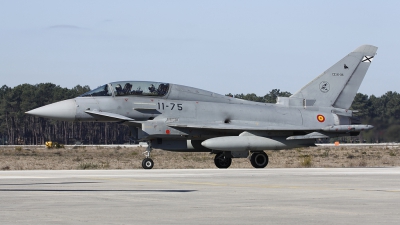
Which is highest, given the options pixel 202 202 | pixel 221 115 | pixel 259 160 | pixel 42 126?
pixel 42 126

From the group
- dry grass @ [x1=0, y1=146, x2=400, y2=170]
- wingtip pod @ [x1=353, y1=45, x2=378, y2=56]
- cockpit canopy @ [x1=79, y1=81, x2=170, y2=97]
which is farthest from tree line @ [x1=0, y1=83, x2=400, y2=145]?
cockpit canopy @ [x1=79, y1=81, x2=170, y2=97]

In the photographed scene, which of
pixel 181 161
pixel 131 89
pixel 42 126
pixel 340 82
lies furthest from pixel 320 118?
pixel 42 126

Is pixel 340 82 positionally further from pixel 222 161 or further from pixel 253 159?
pixel 222 161

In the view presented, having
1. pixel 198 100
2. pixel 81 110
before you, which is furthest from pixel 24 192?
pixel 198 100

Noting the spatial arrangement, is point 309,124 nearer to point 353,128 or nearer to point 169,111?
point 353,128

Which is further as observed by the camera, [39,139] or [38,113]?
[39,139]

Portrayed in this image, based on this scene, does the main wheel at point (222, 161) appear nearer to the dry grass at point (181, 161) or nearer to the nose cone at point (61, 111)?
the dry grass at point (181, 161)

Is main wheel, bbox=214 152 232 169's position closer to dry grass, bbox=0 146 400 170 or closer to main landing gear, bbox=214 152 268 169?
main landing gear, bbox=214 152 268 169

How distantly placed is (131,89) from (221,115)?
3666 millimetres

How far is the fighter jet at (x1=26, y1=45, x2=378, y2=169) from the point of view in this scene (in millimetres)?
25406

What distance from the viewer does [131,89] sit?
26.0 metres

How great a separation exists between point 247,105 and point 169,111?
342 cm

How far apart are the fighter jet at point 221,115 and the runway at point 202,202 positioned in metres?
9.01

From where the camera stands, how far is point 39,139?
5276 inches
